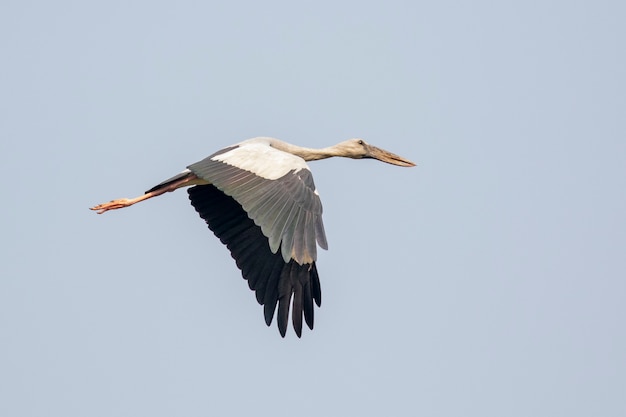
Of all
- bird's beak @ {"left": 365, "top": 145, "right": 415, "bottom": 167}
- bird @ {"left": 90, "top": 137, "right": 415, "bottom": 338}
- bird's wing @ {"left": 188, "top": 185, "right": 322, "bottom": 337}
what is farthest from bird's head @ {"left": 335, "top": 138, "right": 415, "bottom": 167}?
bird's wing @ {"left": 188, "top": 185, "right": 322, "bottom": 337}

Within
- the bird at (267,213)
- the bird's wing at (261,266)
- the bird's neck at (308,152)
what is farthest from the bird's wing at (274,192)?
the bird's neck at (308,152)

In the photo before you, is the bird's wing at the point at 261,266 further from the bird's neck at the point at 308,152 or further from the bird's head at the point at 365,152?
the bird's head at the point at 365,152

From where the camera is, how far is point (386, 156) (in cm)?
1850

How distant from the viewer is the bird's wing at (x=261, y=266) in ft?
50.0

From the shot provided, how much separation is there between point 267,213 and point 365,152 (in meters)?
4.95

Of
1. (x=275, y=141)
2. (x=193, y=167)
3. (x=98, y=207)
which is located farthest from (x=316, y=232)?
(x=98, y=207)

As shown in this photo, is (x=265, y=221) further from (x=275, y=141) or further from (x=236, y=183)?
(x=275, y=141)

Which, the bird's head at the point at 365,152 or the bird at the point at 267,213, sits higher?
the bird's head at the point at 365,152

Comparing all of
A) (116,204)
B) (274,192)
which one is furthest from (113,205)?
(274,192)

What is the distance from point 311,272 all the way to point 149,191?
271cm

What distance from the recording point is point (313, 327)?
49.8 ft

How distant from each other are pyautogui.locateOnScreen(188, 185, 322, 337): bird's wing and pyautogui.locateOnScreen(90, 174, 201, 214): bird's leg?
0.36 m

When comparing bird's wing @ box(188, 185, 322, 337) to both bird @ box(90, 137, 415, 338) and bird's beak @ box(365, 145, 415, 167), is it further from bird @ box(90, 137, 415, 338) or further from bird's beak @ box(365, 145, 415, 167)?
bird's beak @ box(365, 145, 415, 167)

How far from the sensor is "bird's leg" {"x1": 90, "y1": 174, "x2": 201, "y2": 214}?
15.9m
